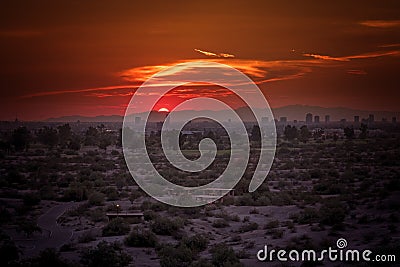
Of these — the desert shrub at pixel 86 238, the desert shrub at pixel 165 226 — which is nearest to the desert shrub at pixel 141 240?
the desert shrub at pixel 86 238

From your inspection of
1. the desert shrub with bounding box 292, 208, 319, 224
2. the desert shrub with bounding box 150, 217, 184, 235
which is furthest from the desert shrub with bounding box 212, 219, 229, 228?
the desert shrub with bounding box 292, 208, 319, 224

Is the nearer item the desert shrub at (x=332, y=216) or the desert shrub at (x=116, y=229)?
the desert shrub at (x=332, y=216)

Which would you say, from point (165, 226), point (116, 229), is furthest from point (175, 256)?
point (116, 229)

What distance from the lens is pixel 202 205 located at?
115 ft

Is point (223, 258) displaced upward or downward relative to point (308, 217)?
downward

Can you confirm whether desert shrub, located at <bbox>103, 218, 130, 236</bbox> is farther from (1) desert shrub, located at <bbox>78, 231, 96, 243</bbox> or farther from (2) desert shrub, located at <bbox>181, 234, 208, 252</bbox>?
(2) desert shrub, located at <bbox>181, 234, 208, 252</bbox>

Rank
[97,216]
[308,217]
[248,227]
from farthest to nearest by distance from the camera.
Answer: [97,216] < [308,217] < [248,227]

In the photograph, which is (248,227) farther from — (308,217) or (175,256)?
(175,256)

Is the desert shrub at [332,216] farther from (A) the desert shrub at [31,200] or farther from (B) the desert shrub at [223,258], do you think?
(A) the desert shrub at [31,200]

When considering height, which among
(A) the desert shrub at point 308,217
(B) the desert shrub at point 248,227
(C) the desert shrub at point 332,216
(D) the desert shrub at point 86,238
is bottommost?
(B) the desert shrub at point 248,227

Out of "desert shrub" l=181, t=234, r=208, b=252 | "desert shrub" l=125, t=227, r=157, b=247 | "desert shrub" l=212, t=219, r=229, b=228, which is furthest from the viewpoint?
"desert shrub" l=212, t=219, r=229, b=228

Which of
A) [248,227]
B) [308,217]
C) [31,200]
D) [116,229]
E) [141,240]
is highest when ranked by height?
[31,200]

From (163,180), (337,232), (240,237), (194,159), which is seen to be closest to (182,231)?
(240,237)

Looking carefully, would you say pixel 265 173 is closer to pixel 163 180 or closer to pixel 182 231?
pixel 163 180
